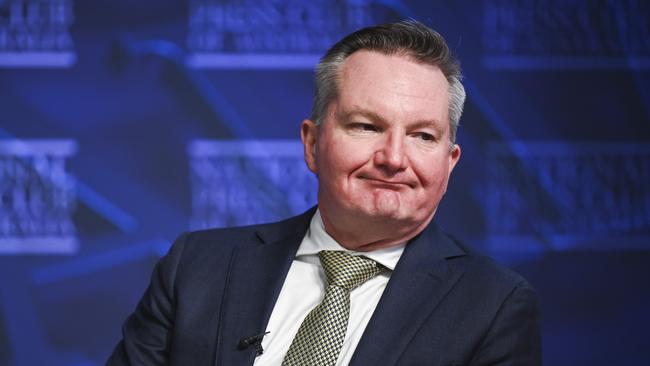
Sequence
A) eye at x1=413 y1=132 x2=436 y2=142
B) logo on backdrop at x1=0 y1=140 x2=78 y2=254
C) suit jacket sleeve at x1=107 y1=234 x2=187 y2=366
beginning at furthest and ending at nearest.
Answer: logo on backdrop at x1=0 y1=140 x2=78 y2=254 → suit jacket sleeve at x1=107 y1=234 x2=187 y2=366 → eye at x1=413 y1=132 x2=436 y2=142

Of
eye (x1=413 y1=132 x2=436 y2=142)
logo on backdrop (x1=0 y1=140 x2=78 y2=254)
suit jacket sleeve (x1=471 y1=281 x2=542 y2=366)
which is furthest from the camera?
logo on backdrop (x1=0 y1=140 x2=78 y2=254)

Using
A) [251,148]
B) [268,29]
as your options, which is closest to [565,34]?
[268,29]

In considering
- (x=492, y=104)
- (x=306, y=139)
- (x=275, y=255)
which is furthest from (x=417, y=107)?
(x=492, y=104)

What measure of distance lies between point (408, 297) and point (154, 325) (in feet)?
1.99

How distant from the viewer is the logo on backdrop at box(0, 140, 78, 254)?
12.1ft

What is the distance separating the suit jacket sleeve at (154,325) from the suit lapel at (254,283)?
0.15m

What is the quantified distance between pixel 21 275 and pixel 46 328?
22 cm

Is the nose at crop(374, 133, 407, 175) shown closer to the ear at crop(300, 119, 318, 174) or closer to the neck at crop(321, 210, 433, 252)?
the neck at crop(321, 210, 433, 252)

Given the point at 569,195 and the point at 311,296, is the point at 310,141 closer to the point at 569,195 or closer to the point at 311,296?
the point at 311,296

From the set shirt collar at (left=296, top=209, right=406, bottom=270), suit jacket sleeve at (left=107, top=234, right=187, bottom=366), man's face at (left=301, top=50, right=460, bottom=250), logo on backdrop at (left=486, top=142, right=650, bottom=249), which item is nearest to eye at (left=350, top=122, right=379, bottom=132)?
man's face at (left=301, top=50, right=460, bottom=250)

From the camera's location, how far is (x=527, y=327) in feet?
6.64

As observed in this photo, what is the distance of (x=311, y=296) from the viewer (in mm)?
2174

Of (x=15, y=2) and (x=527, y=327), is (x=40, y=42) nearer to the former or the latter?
(x=15, y=2)

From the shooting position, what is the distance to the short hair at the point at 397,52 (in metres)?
2.10
